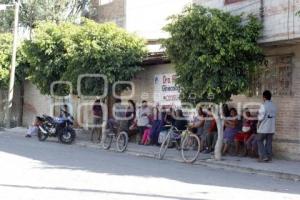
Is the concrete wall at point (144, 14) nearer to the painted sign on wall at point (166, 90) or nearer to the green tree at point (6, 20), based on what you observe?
the painted sign on wall at point (166, 90)

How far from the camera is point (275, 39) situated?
14820 millimetres

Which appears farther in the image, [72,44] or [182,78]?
[72,44]

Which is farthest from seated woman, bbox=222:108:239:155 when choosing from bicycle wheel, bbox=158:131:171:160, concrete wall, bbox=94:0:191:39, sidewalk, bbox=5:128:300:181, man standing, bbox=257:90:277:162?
concrete wall, bbox=94:0:191:39

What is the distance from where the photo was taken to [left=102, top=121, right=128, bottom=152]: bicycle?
18.9m

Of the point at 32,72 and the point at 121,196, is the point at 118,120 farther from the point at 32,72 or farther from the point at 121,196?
the point at 121,196

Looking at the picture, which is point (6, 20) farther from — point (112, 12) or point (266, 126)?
point (266, 126)

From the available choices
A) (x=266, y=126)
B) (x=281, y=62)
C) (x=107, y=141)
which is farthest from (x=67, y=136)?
(x=266, y=126)

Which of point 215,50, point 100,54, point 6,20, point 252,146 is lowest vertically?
point 252,146

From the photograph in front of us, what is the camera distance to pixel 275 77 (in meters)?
16.3

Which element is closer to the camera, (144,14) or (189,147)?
(189,147)

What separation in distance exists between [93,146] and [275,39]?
857cm

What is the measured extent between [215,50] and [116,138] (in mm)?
6353

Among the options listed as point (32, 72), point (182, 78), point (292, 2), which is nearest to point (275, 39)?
point (292, 2)

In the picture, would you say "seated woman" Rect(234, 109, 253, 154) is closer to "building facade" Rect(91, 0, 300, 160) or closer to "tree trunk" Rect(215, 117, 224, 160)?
"building facade" Rect(91, 0, 300, 160)
